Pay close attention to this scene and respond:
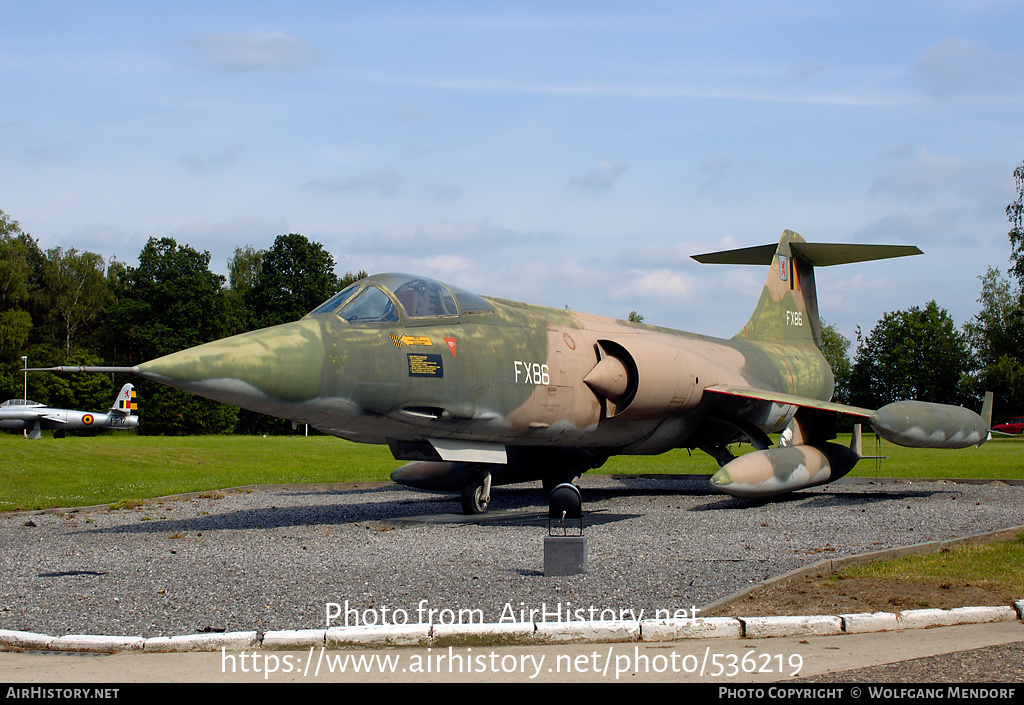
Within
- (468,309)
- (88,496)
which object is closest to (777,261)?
(468,309)

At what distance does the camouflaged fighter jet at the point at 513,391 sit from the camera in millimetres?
9469

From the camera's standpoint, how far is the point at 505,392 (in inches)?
452

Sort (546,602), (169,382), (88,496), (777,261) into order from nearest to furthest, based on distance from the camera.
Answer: (546,602) → (169,382) → (88,496) → (777,261)

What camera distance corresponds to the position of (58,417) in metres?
44.6

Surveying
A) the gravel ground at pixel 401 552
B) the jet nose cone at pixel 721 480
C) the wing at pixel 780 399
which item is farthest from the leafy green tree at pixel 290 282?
the jet nose cone at pixel 721 480

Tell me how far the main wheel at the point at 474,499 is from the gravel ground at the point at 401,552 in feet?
0.70

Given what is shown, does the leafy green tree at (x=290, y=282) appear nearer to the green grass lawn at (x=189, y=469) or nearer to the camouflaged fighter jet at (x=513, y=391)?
the green grass lawn at (x=189, y=469)

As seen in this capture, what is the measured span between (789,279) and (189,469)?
16.2 meters

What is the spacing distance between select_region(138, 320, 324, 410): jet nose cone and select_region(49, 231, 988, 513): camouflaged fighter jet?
15 mm

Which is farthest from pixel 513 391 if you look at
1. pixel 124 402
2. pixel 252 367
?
pixel 124 402

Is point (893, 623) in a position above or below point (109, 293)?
below

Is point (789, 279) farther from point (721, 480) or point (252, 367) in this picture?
point (252, 367)

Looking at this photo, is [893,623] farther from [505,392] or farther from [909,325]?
[909,325]

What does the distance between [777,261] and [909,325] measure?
60.7m
